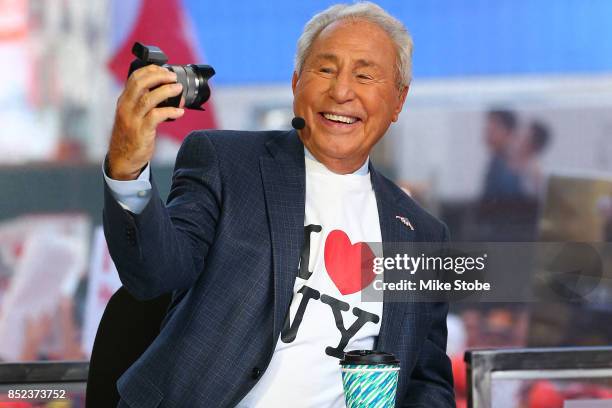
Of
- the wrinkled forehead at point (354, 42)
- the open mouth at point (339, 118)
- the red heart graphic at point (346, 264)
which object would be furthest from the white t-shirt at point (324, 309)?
the wrinkled forehead at point (354, 42)

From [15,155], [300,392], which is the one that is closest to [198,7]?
[15,155]

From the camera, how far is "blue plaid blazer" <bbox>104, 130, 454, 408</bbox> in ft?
5.38

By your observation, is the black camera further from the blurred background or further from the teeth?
the blurred background

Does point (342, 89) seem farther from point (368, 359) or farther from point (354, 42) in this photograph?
point (368, 359)

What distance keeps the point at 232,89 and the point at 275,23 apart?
0.30 meters

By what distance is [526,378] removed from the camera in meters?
2.16

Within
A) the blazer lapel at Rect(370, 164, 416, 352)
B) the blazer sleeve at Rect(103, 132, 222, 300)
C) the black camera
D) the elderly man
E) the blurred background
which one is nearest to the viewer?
the black camera

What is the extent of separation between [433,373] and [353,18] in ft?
2.35

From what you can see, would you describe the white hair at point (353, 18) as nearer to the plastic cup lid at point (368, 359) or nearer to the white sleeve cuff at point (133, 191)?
the white sleeve cuff at point (133, 191)

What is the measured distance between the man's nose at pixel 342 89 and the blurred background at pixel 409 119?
1.59 metres

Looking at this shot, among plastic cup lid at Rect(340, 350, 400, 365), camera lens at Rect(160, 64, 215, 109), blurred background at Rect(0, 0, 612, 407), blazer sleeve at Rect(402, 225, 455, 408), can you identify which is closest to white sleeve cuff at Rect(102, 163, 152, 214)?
camera lens at Rect(160, 64, 215, 109)

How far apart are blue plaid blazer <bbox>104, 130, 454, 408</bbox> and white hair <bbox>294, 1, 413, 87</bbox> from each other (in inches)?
9.0

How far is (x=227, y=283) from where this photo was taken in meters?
1.68

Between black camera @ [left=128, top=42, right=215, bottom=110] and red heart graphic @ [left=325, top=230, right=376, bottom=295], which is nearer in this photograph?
black camera @ [left=128, top=42, right=215, bottom=110]
